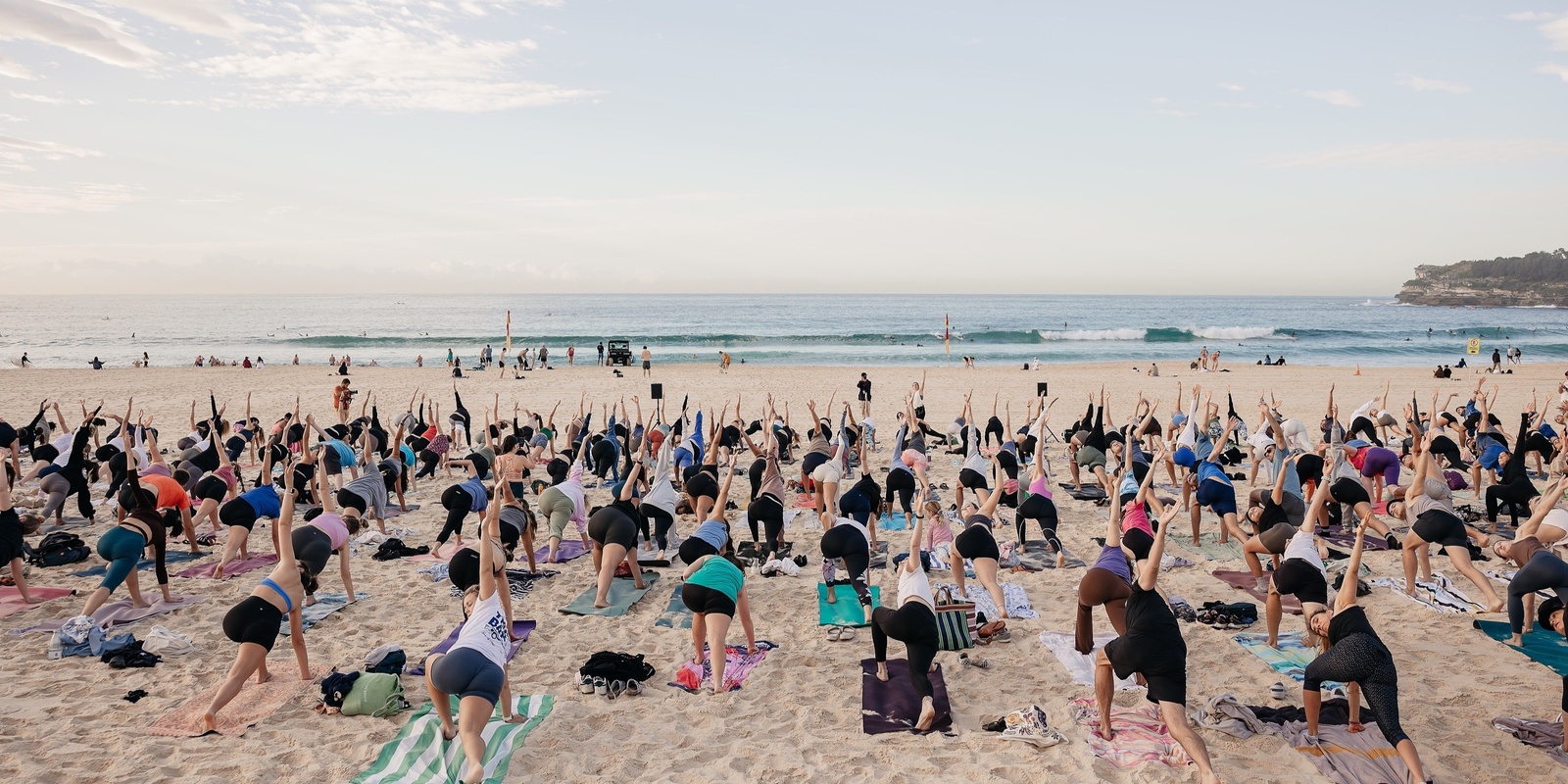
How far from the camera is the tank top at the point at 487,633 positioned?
563cm

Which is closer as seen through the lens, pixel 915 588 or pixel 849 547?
pixel 915 588

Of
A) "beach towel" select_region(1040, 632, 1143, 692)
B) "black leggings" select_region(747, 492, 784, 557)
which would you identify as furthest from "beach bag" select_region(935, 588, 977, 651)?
"black leggings" select_region(747, 492, 784, 557)

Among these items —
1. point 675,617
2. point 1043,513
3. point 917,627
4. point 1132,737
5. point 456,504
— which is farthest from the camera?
point 456,504

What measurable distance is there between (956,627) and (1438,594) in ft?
18.5

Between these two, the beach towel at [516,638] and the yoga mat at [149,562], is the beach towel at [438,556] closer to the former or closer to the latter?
the beach towel at [516,638]

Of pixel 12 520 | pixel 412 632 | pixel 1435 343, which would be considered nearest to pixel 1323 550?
pixel 412 632

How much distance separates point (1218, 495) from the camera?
1013 centimetres

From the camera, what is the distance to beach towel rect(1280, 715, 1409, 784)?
5.52 m

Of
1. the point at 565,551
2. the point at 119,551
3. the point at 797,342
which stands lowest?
the point at 565,551

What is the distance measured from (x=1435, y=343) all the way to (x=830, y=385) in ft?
167

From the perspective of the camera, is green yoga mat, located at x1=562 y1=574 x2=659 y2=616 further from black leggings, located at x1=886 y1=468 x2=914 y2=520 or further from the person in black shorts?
the person in black shorts

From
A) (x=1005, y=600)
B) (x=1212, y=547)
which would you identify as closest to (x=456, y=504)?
(x=1005, y=600)

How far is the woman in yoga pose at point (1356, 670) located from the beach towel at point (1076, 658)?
130 centimetres

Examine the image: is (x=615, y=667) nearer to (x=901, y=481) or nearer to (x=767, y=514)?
(x=767, y=514)
